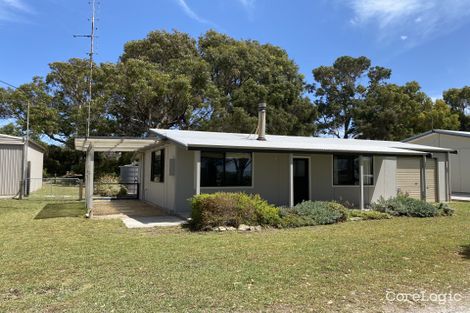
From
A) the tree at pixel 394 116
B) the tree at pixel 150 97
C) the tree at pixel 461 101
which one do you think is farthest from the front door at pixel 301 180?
the tree at pixel 461 101

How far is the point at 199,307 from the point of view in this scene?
13.6 ft

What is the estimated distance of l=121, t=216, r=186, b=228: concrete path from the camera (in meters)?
9.84

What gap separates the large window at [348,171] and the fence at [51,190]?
11.3 metres

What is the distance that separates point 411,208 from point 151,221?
8.47m

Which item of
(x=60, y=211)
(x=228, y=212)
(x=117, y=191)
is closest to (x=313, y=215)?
(x=228, y=212)

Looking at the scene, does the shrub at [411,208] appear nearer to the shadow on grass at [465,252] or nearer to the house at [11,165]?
the shadow on grass at [465,252]

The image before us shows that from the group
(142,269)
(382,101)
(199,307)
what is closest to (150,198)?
(142,269)

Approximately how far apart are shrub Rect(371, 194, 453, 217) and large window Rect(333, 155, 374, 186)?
1.77m

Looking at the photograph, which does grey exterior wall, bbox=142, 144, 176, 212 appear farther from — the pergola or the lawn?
the lawn

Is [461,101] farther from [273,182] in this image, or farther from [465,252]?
[465,252]

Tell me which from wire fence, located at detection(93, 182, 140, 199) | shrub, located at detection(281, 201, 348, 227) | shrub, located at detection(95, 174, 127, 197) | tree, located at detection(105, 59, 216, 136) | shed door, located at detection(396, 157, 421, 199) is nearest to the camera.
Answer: shrub, located at detection(281, 201, 348, 227)

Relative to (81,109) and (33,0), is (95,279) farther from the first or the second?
(81,109)

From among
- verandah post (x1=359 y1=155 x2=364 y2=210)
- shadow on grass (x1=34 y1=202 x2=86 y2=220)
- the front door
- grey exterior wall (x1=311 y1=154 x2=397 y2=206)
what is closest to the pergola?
shadow on grass (x1=34 y1=202 x2=86 y2=220)

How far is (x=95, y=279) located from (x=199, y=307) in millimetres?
1814
